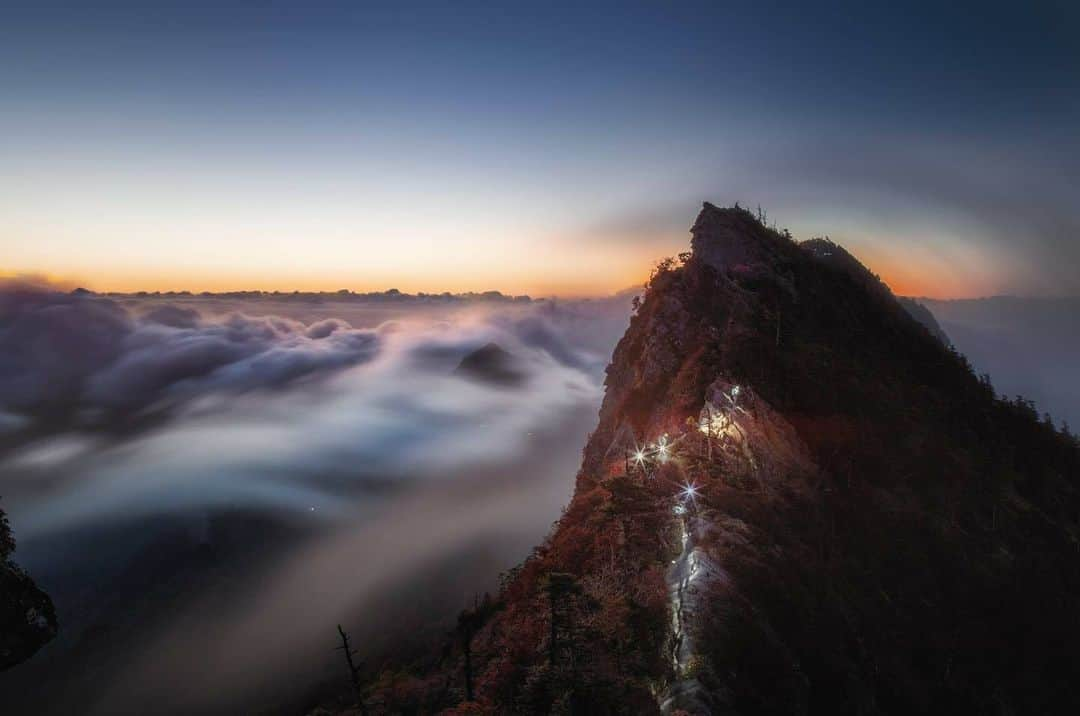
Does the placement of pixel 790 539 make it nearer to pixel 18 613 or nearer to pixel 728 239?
pixel 728 239

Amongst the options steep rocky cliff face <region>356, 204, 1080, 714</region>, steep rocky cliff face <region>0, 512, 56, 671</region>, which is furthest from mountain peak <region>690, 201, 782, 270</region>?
steep rocky cliff face <region>0, 512, 56, 671</region>

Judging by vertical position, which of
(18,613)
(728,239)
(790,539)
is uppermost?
(728,239)

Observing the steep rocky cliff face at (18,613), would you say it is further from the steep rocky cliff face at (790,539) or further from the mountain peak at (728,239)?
the mountain peak at (728,239)

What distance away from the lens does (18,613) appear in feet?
168

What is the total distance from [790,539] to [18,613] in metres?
82.2

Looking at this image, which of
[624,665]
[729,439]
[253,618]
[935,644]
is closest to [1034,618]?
[935,644]

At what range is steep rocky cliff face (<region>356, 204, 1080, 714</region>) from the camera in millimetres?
23188

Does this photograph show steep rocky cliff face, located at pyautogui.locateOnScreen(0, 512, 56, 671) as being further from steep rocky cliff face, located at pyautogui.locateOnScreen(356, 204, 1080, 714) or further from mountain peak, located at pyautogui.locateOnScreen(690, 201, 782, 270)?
mountain peak, located at pyautogui.locateOnScreen(690, 201, 782, 270)

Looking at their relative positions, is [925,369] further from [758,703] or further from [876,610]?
[758,703]

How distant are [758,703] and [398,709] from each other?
144ft

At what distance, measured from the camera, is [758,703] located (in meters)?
20.4

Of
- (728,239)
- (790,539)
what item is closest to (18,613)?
(790,539)

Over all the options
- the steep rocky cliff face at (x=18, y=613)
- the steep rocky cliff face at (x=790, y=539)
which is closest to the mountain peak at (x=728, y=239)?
the steep rocky cliff face at (x=790, y=539)

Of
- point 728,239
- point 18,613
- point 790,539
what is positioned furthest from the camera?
point 728,239
